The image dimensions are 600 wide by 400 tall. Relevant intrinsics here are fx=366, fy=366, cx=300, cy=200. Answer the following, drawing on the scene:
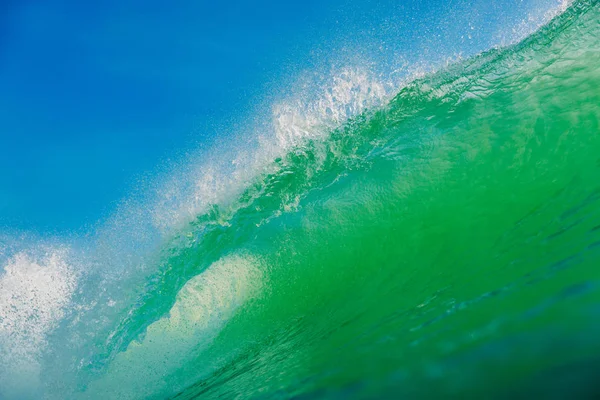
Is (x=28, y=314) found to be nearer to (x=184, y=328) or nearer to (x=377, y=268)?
(x=184, y=328)

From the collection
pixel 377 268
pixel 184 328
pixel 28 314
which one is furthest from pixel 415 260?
pixel 28 314

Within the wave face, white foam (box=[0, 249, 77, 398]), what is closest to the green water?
the wave face

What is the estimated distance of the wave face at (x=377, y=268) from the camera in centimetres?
209

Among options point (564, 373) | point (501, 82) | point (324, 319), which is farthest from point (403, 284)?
point (501, 82)

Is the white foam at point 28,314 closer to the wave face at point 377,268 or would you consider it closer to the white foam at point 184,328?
the wave face at point 377,268

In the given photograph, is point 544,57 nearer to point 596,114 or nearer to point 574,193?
point 596,114

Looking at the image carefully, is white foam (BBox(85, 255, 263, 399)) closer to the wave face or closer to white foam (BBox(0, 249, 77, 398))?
the wave face

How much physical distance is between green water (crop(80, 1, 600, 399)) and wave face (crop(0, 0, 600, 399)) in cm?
2

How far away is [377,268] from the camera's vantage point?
4.25 metres

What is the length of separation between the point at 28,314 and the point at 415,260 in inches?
262

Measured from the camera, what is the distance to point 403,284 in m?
3.53

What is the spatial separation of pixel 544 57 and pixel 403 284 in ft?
15.9

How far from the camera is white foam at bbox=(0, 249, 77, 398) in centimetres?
619

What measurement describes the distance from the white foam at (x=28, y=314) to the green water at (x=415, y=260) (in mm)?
1248
